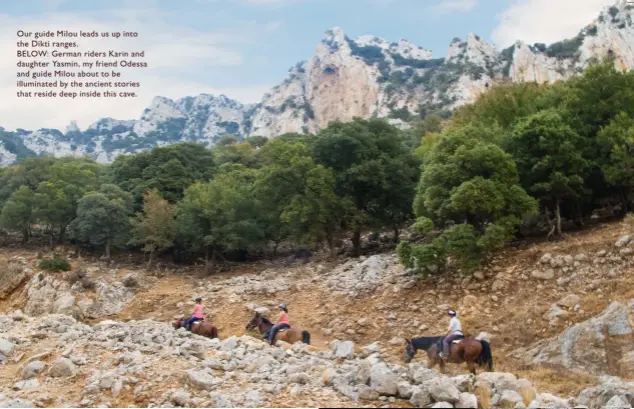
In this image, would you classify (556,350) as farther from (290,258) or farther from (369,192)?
(290,258)

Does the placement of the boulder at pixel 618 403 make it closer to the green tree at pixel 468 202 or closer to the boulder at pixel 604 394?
the boulder at pixel 604 394

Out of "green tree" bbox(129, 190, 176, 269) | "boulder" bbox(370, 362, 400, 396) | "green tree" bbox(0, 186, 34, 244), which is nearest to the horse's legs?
"boulder" bbox(370, 362, 400, 396)

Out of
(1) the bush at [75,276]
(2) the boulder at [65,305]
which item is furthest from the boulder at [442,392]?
(1) the bush at [75,276]

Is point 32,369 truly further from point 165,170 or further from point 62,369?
point 165,170

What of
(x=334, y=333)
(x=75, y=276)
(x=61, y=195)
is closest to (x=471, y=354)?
(x=334, y=333)

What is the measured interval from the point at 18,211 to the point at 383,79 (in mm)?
111780

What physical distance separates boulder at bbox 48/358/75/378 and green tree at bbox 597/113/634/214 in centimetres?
2201

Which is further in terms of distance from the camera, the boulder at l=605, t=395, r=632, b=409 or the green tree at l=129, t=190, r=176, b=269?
the green tree at l=129, t=190, r=176, b=269

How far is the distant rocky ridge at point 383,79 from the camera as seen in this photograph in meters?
95.4

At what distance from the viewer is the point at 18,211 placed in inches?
1516

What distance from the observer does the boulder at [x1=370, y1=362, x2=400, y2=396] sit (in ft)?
27.4

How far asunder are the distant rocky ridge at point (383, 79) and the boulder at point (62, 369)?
86.2 metres

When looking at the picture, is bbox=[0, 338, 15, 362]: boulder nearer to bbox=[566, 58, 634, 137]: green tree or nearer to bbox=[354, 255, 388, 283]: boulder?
bbox=[354, 255, 388, 283]: boulder

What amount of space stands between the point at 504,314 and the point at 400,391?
10894 mm
